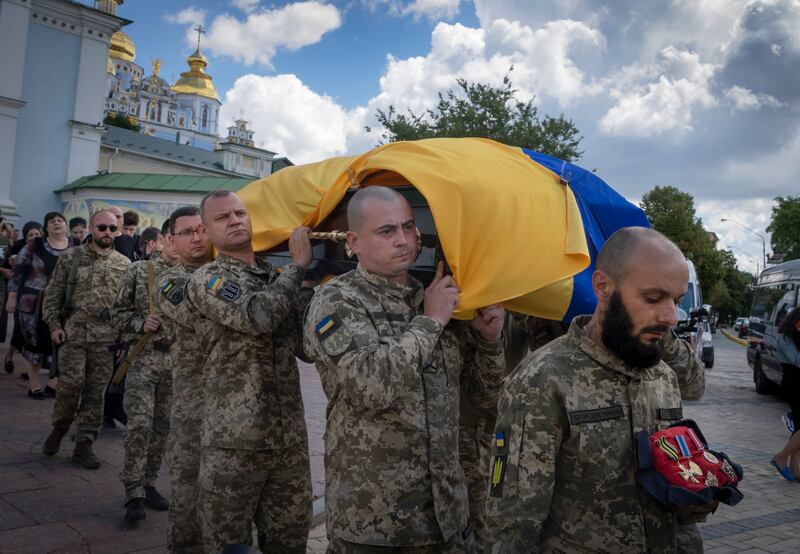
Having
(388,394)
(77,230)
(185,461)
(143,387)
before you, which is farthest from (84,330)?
(388,394)

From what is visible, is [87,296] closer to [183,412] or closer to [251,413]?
[183,412]

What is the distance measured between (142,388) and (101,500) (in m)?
0.90

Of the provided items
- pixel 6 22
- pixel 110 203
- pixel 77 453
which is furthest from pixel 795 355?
pixel 6 22

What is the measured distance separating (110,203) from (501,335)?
942 inches

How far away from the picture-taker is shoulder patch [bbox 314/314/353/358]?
2.50m

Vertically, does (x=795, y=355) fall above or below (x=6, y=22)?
below

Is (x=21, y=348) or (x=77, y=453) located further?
(x=21, y=348)

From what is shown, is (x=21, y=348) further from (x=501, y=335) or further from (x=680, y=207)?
(x=680, y=207)

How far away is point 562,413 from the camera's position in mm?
2041

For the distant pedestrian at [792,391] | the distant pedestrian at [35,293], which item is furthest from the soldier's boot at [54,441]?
the distant pedestrian at [792,391]

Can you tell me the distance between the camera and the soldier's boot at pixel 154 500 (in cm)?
519

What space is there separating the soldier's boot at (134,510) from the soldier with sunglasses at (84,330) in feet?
4.37

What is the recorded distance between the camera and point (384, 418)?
260 cm

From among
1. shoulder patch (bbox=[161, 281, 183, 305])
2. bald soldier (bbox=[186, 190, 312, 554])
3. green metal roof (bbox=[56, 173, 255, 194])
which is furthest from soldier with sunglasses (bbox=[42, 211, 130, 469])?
green metal roof (bbox=[56, 173, 255, 194])
